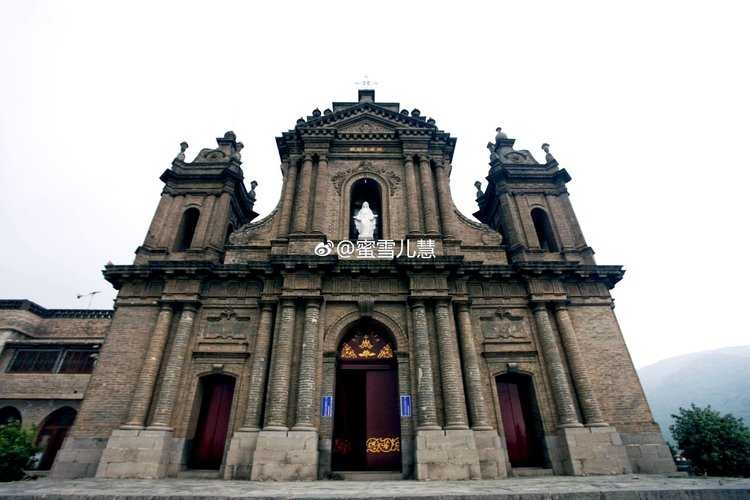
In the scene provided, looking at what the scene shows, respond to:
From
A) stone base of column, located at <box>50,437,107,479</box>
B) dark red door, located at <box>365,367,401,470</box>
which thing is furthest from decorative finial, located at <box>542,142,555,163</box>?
stone base of column, located at <box>50,437,107,479</box>

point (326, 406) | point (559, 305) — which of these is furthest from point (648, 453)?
point (326, 406)

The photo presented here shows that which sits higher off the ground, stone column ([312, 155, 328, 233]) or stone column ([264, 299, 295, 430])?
stone column ([312, 155, 328, 233])

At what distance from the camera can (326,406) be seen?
14117 millimetres

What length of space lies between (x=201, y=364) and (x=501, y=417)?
12031mm

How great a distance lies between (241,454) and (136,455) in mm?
3610

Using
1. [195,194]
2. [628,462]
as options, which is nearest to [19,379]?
[195,194]

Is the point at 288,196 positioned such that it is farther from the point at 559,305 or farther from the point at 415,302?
the point at 559,305

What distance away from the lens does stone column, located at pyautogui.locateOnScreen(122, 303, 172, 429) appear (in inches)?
544

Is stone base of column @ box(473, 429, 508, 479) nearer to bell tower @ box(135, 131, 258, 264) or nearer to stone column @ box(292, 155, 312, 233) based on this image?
stone column @ box(292, 155, 312, 233)

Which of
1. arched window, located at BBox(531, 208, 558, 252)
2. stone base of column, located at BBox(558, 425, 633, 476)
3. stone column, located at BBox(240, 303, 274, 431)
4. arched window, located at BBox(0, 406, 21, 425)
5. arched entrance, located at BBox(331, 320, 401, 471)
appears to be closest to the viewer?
stone base of column, located at BBox(558, 425, 633, 476)

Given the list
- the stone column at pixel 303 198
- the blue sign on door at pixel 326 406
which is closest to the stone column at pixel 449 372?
the blue sign on door at pixel 326 406

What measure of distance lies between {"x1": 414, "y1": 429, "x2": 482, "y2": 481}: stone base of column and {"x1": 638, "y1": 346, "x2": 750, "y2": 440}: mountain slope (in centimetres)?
10595

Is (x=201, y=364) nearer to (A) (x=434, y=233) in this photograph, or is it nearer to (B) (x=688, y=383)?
(A) (x=434, y=233)

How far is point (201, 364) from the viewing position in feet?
50.2
